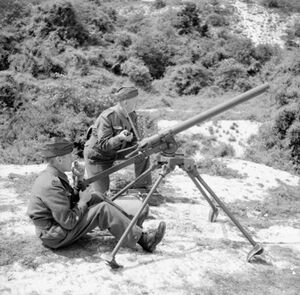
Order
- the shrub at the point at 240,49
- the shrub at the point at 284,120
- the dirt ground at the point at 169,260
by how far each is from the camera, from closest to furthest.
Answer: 1. the dirt ground at the point at 169,260
2. the shrub at the point at 284,120
3. the shrub at the point at 240,49

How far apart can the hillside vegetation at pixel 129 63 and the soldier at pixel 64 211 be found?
7275 mm

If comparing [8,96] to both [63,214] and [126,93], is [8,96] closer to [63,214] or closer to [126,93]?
[126,93]

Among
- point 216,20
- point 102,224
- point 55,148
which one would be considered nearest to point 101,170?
point 102,224

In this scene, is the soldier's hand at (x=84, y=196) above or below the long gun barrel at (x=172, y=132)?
below

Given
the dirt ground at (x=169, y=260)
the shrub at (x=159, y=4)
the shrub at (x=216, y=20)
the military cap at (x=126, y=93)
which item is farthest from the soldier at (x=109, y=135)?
the shrub at (x=159, y=4)

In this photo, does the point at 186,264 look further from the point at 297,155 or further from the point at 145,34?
the point at 145,34

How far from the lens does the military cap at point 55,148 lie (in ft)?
12.5

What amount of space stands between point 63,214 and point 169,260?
121cm

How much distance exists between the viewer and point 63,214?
3766 millimetres

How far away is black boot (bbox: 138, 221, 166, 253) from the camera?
164 inches

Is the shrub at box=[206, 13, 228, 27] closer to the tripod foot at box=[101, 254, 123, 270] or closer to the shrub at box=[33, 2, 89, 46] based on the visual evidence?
the shrub at box=[33, 2, 89, 46]

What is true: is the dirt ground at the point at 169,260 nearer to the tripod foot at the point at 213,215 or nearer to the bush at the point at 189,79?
the tripod foot at the point at 213,215

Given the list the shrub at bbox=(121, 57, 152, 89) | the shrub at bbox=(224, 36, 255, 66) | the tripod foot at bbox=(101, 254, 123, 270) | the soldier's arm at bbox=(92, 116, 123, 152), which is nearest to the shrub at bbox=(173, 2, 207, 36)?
the shrub at bbox=(224, 36, 255, 66)

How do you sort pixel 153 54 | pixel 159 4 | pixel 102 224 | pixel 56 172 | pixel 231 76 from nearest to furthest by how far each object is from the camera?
pixel 56 172 < pixel 102 224 < pixel 231 76 < pixel 153 54 < pixel 159 4
